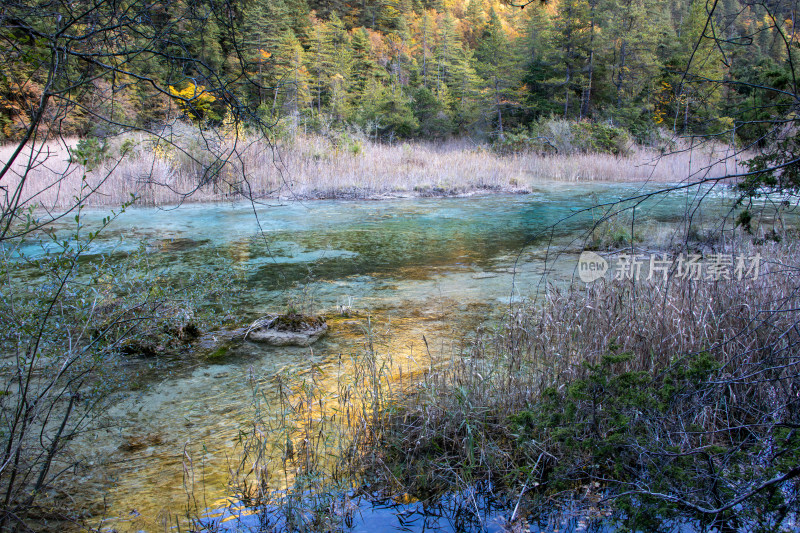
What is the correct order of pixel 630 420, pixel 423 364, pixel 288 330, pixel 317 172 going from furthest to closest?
pixel 317 172 < pixel 288 330 < pixel 423 364 < pixel 630 420

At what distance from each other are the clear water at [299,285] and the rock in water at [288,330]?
0.11 m

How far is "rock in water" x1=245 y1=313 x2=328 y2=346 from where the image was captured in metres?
4.90

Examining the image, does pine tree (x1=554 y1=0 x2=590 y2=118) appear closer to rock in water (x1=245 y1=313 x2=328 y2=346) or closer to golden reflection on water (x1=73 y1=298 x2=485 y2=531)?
rock in water (x1=245 y1=313 x2=328 y2=346)

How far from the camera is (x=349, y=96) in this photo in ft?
113

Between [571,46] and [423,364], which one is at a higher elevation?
[571,46]

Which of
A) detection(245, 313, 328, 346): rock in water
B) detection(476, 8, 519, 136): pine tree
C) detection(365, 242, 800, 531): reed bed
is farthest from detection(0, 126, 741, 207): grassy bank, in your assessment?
detection(476, 8, 519, 136): pine tree

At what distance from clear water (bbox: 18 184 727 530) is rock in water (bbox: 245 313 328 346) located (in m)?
0.11

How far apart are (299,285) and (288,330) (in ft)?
5.84

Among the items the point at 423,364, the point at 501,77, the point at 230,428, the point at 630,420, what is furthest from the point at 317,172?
the point at 501,77

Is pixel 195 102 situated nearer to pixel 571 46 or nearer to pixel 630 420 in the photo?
pixel 630 420

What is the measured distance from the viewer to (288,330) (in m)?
5.03

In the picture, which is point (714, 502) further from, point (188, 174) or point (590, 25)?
point (590, 25)

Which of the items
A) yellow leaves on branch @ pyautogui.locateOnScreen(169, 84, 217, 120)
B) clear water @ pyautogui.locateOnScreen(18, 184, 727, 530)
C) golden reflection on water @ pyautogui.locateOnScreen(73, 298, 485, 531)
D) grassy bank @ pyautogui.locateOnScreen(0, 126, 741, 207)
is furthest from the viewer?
grassy bank @ pyautogui.locateOnScreen(0, 126, 741, 207)

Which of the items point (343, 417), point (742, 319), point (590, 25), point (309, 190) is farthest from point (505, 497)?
point (590, 25)
